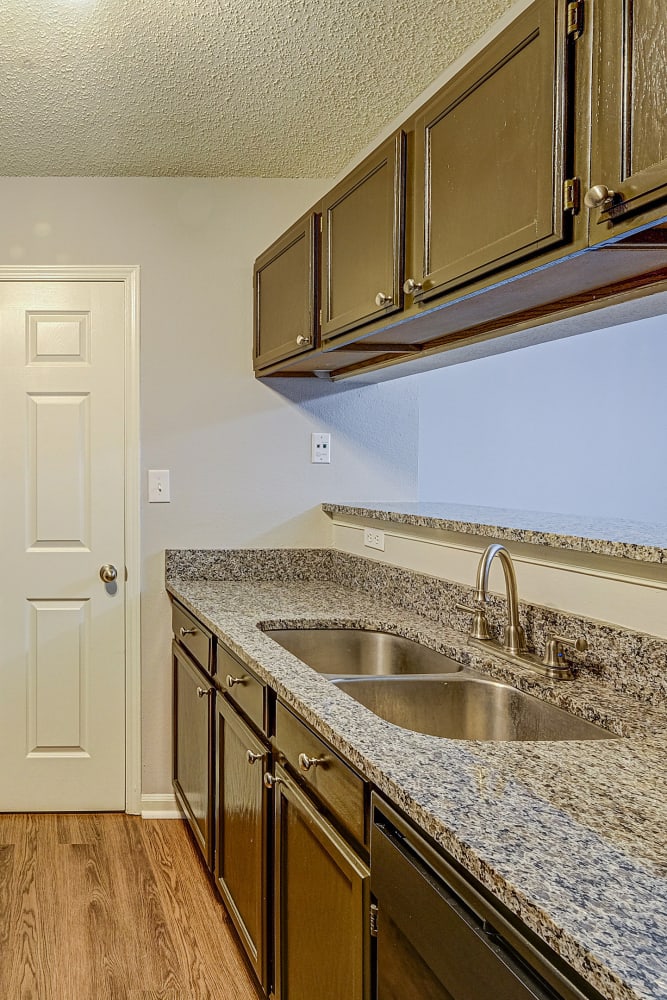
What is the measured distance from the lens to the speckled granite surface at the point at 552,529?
1.57 metres

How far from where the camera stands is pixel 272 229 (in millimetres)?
3316

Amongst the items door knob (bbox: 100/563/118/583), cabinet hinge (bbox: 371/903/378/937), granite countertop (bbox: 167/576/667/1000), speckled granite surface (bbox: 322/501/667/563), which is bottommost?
cabinet hinge (bbox: 371/903/378/937)

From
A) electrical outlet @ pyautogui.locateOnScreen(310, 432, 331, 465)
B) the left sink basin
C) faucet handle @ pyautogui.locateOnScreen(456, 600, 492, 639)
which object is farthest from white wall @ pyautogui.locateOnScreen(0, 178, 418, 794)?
faucet handle @ pyautogui.locateOnScreen(456, 600, 492, 639)

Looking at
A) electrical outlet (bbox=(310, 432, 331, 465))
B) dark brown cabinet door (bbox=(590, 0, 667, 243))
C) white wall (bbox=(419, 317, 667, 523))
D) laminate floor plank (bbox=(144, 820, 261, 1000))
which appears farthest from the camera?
white wall (bbox=(419, 317, 667, 523))

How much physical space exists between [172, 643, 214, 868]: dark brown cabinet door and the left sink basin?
12.5 inches

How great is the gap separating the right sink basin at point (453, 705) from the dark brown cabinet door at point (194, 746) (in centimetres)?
78

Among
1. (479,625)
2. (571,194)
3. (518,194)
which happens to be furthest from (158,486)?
(571,194)

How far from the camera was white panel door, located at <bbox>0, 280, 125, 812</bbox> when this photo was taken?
3.29m

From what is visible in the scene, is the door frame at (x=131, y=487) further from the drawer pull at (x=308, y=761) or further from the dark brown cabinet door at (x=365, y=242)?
the drawer pull at (x=308, y=761)

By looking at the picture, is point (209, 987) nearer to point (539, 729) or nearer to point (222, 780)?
point (222, 780)

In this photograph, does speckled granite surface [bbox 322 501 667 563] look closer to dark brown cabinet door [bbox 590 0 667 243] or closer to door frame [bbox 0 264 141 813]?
dark brown cabinet door [bbox 590 0 667 243]

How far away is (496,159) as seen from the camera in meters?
1.52

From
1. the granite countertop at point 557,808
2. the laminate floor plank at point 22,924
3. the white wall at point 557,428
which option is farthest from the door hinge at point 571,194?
the laminate floor plank at point 22,924

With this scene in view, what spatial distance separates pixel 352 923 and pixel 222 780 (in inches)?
43.1
